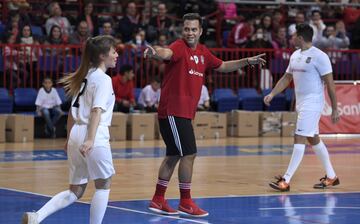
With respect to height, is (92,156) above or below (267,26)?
below

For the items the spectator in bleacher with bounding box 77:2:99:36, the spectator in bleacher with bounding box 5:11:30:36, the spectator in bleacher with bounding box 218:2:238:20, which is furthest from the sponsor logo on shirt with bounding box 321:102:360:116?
the spectator in bleacher with bounding box 5:11:30:36

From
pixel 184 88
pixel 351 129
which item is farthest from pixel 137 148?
pixel 184 88

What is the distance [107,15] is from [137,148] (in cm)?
712

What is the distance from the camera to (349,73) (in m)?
27.5

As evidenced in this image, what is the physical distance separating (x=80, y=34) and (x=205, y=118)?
3855mm

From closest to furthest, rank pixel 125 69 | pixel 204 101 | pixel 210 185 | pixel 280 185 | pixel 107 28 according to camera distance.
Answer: pixel 280 185 → pixel 210 185 → pixel 125 69 → pixel 107 28 → pixel 204 101

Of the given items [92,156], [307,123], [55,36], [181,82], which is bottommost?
[307,123]

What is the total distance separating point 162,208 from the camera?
11.4 meters

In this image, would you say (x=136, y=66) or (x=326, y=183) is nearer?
(x=326, y=183)

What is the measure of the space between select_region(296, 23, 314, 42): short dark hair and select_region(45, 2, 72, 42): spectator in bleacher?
11.2 m

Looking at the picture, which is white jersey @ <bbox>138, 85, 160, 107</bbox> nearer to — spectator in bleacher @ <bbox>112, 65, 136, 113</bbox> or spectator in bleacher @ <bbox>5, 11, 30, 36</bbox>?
spectator in bleacher @ <bbox>112, 65, 136, 113</bbox>

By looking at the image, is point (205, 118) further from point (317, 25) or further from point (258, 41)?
point (317, 25)

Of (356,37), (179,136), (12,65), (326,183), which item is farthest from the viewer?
(356,37)

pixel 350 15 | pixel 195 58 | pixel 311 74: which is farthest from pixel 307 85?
pixel 350 15
